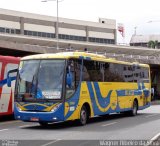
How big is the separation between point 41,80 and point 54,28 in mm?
99423

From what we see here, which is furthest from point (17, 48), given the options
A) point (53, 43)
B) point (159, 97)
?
point (53, 43)

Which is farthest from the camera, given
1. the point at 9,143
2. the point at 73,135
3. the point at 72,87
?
the point at 72,87

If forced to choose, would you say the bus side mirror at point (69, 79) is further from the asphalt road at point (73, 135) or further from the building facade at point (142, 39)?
the building facade at point (142, 39)

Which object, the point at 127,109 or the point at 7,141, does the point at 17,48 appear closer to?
the point at 127,109

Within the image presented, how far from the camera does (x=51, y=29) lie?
116 metres

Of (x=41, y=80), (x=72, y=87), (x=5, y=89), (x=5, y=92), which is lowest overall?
(x=5, y=92)

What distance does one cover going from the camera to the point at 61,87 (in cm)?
1761

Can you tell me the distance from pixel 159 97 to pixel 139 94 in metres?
47.0

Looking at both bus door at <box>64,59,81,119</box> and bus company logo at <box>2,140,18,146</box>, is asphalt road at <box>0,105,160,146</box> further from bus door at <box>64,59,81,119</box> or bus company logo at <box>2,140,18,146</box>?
bus door at <box>64,59,81,119</box>

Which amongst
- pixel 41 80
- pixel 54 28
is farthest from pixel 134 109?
pixel 54 28

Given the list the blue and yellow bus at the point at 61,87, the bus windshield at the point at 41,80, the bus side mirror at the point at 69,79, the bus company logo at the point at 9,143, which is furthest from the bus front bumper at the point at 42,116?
the bus company logo at the point at 9,143

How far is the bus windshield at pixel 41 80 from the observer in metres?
17.6

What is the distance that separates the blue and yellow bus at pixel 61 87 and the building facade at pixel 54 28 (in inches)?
3222

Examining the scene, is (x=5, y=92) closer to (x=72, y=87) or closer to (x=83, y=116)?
(x=83, y=116)
